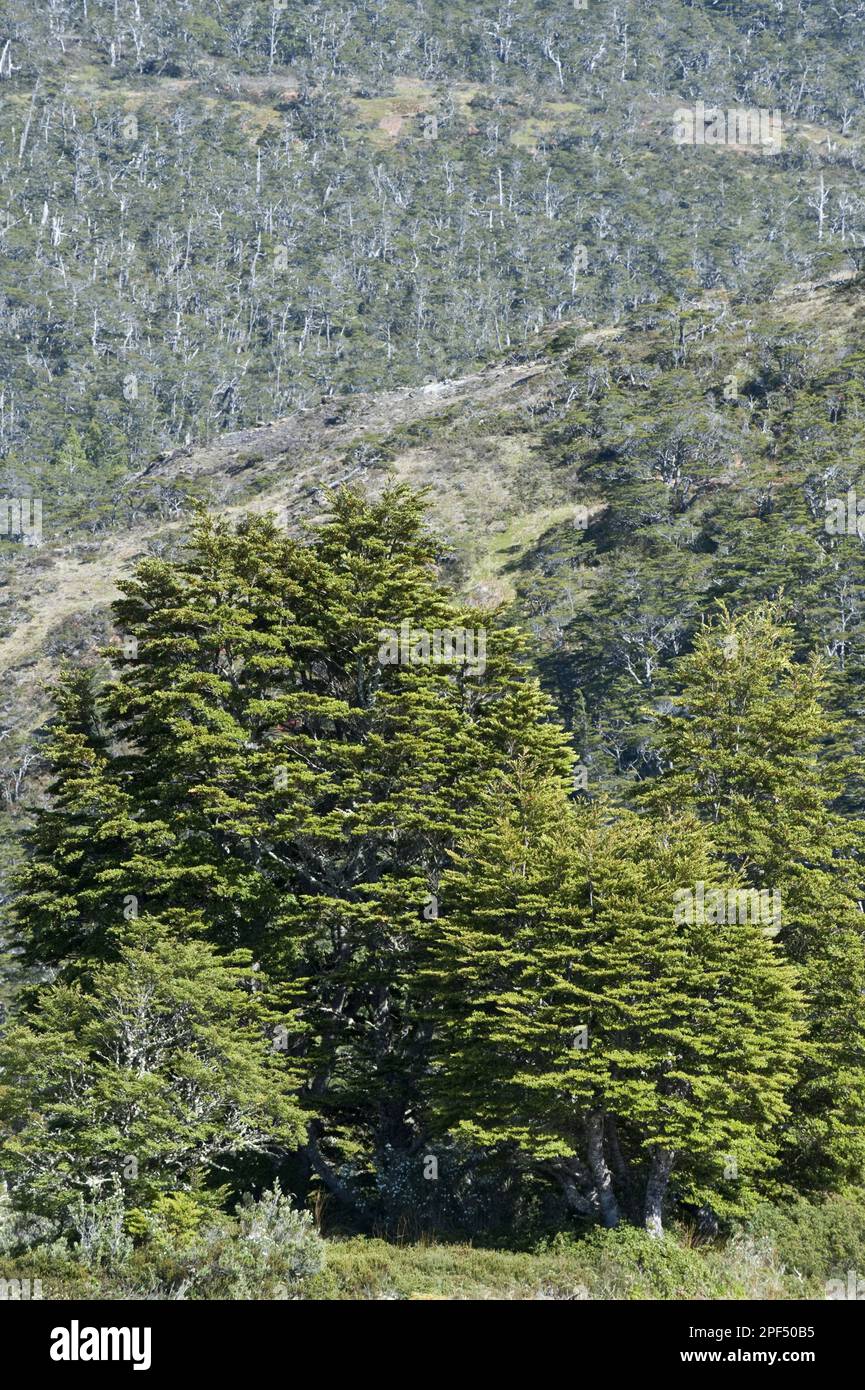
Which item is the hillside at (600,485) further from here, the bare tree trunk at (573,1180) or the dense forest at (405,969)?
the bare tree trunk at (573,1180)

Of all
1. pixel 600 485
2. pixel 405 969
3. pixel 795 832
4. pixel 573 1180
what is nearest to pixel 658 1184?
pixel 573 1180

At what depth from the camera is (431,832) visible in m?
25.7

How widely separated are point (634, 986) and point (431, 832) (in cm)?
650

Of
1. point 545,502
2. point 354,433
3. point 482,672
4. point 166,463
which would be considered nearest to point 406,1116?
point 482,672

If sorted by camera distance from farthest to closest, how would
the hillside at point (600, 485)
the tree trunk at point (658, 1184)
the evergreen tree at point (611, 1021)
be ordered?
the hillside at point (600, 485) < the tree trunk at point (658, 1184) < the evergreen tree at point (611, 1021)

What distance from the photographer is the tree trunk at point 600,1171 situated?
830 inches

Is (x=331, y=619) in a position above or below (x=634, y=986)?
above

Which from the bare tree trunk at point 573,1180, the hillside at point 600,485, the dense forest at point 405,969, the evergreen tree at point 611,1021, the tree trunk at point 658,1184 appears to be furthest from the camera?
the hillside at point 600,485

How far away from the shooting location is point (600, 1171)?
2141 cm

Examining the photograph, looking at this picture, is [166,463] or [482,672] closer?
→ [482,672]

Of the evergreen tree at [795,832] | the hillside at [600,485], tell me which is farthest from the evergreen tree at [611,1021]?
the hillside at [600,485]

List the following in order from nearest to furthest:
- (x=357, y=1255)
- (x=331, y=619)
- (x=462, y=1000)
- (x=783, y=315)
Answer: (x=357, y=1255), (x=462, y=1000), (x=331, y=619), (x=783, y=315)

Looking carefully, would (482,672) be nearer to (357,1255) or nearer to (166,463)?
(357,1255)

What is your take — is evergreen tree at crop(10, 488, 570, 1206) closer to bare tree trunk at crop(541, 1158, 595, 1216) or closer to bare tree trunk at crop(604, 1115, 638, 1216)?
bare tree trunk at crop(541, 1158, 595, 1216)
